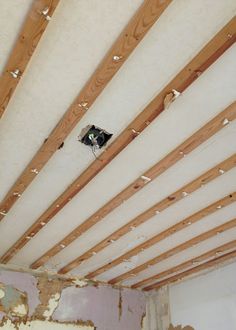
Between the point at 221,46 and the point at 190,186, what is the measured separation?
106 centimetres

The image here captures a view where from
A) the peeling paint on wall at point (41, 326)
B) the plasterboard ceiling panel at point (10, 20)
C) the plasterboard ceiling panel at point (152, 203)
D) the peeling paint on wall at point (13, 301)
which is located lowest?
the peeling paint on wall at point (41, 326)

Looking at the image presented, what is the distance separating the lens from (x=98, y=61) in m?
1.31

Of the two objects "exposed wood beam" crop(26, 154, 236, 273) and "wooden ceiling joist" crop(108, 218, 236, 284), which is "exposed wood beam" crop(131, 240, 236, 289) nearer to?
"wooden ceiling joist" crop(108, 218, 236, 284)

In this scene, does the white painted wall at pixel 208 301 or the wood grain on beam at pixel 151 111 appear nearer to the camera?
the wood grain on beam at pixel 151 111

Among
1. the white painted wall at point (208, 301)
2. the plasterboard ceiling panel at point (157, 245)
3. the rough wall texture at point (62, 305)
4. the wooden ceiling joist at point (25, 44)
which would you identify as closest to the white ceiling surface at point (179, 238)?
the plasterboard ceiling panel at point (157, 245)

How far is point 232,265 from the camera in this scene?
322cm

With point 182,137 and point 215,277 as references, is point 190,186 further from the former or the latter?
point 215,277

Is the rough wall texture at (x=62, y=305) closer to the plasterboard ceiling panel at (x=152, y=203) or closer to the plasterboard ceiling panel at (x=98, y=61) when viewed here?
the plasterboard ceiling panel at (x=152, y=203)

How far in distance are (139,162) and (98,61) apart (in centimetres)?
75

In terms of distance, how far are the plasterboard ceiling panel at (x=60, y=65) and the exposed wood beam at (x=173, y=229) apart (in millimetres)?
1392

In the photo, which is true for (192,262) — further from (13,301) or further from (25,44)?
(25,44)

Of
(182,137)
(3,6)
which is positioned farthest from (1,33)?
(182,137)

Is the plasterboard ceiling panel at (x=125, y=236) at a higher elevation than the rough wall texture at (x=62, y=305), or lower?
higher

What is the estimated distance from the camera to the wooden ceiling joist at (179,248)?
99.9 inches
